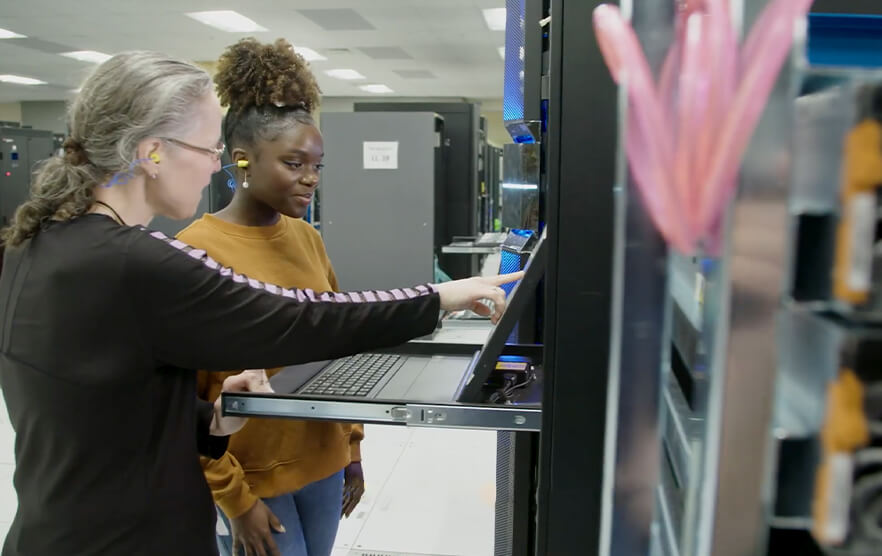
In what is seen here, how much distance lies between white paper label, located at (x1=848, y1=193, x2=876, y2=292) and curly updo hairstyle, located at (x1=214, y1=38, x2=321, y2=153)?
3.75ft

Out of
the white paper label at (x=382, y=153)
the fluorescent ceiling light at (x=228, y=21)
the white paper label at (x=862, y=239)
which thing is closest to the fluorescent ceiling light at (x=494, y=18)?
the fluorescent ceiling light at (x=228, y=21)

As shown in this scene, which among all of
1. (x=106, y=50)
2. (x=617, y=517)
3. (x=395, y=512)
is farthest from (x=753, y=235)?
(x=106, y=50)

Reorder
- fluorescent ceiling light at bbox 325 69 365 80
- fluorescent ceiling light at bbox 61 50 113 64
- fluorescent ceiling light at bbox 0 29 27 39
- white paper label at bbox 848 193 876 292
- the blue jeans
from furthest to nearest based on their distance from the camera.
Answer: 1. fluorescent ceiling light at bbox 325 69 365 80
2. fluorescent ceiling light at bbox 61 50 113 64
3. fluorescent ceiling light at bbox 0 29 27 39
4. the blue jeans
5. white paper label at bbox 848 193 876 292

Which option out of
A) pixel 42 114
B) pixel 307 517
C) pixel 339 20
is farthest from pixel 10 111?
pixel 307 517

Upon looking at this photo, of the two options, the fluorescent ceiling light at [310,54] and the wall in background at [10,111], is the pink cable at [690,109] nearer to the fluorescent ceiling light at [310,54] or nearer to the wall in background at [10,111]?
the fluorescent ceiling light at [310,54]

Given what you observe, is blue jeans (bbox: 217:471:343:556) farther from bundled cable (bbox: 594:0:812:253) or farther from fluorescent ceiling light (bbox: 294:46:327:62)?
fluorescent ceiling light (bbox: 294:46:327:62)

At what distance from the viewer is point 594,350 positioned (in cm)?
63

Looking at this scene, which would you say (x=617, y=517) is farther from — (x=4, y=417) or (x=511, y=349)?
(x=4, y=417)

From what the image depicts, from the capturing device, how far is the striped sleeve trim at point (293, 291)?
872 mm

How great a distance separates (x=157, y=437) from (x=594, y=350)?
62 centimetres

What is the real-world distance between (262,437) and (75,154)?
1.92 ft

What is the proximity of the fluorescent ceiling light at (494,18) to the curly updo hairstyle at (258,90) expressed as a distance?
6.18m

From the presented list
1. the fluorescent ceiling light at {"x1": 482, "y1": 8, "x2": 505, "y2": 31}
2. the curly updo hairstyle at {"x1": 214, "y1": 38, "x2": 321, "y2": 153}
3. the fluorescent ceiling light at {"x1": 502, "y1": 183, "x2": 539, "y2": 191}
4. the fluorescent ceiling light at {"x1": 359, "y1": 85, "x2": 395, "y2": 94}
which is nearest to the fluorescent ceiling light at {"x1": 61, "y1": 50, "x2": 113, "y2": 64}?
the fluorescent ceiling light at {"x1": 359, "y1": 85, "x2": 395, "y2": 94}

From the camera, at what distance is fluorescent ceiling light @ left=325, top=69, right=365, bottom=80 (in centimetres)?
1120
